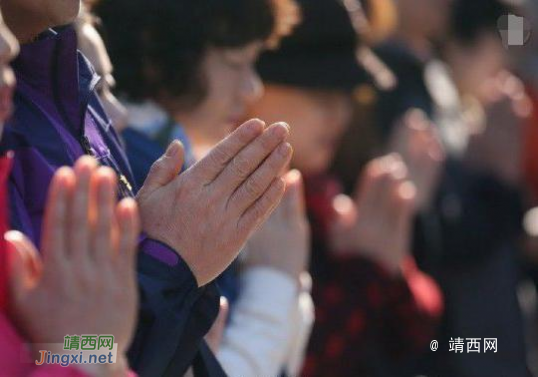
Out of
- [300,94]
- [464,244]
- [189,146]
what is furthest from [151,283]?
[464,244]

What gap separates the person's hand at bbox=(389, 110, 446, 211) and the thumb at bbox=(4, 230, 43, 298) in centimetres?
254

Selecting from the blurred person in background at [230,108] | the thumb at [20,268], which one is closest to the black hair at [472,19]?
the blurred person in background at [230,108]

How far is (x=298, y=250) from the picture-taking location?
2639mm

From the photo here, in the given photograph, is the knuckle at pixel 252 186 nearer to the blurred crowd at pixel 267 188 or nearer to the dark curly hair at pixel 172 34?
the blurred crowd at pixel 267 188

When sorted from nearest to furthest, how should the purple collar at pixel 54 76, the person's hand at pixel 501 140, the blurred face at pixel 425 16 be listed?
the purple collar at pixel 54 76 < the person's hand at pixel 501 140 < the blurred face at pixel 425 16

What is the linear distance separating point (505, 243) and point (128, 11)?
2031mm

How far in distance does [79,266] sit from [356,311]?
1.86m

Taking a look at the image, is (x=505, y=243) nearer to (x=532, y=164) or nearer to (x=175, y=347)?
(x=532, y=164)

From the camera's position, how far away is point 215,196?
1.62m

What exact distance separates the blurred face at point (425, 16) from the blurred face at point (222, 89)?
2.34 m

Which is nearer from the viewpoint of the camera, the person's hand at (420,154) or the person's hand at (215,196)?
the person's hand at (215,196)

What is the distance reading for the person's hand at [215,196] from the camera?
1612 mm

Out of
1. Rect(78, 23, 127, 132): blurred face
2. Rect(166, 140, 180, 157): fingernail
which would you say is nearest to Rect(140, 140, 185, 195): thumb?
Rect(166, 140, 180, 157): fingernail

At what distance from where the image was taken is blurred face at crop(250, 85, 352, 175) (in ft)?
10.5
